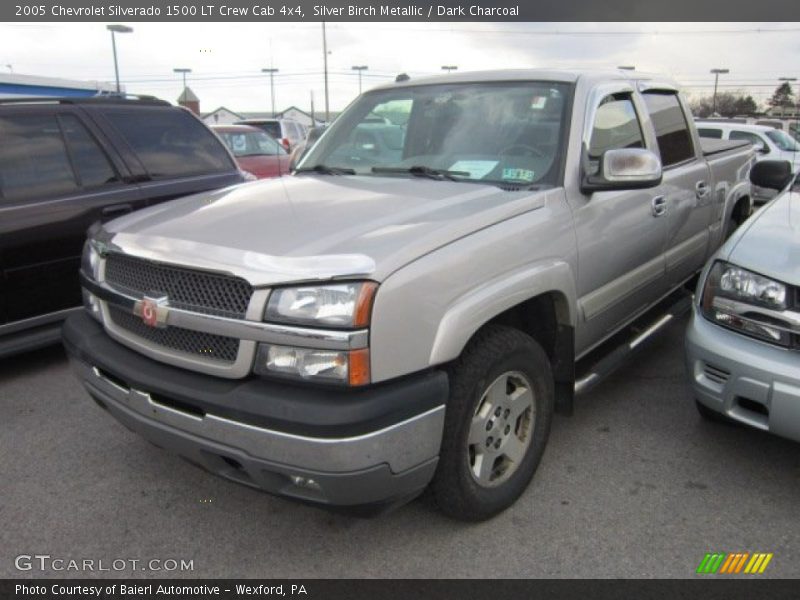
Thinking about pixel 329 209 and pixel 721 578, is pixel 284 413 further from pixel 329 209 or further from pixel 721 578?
pixel 721 578

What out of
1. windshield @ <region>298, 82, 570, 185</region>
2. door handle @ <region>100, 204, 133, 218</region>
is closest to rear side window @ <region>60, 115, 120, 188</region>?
door handle @ <region>100, 204, 133, 218</region>

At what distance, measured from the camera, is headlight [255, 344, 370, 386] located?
6.72ft

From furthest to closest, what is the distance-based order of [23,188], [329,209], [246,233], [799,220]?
1. [23,188]
2. [799,220]
3. [329,209]
4. [246,233]

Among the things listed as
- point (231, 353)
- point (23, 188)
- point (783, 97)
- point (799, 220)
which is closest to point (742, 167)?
point (799, 220)

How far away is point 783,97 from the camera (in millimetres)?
56656

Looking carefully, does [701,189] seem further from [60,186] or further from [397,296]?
[60,186]

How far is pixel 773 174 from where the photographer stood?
4.46m

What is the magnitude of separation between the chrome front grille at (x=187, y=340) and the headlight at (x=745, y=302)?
86.0 inches

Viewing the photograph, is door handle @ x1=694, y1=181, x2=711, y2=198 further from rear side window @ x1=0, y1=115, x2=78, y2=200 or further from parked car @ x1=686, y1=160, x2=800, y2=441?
rear side window @ x1=0, y1=115, x2=78, y2=200

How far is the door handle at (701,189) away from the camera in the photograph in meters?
4.43

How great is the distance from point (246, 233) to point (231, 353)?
1.54 feet

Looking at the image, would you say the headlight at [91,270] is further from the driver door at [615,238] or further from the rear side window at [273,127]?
the rear side window at [273,127]

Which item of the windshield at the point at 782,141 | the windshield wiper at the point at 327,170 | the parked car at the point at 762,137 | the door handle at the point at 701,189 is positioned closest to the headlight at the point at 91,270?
the windshield wiper at the point at 327,170

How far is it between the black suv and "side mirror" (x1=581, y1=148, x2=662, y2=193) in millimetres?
3385
